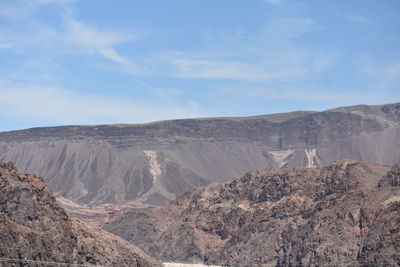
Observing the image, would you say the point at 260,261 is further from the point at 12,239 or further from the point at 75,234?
the point at 12,239

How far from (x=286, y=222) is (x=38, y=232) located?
7063 centimetres

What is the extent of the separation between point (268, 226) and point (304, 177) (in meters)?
21.3

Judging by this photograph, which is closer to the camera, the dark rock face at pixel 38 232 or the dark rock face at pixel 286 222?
the dark rock face at pixel 38 232

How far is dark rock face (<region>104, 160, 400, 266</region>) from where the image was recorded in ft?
415

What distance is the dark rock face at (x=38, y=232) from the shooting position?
80375mm

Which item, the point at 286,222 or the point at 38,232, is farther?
the point at 286,222

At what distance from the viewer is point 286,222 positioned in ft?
497

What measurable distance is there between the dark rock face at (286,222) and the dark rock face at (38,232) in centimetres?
3456

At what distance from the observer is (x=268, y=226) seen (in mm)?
153750

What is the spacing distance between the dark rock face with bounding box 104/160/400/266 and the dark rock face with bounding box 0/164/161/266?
34565mm

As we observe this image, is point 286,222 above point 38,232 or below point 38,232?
below

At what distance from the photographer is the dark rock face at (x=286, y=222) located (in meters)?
127

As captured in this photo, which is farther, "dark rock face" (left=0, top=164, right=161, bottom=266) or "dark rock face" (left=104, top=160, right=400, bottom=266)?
"dark rock face" (left=104, top=160, right=400, bottom=266)

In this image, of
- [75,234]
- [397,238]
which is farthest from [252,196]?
[75,234]
